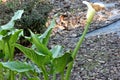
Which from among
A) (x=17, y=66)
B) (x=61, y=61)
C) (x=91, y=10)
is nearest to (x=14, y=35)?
(x=17, y=66)

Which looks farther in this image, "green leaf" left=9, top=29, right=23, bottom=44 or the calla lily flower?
"green leaf" left=9, top=29, right=23, bottom=44

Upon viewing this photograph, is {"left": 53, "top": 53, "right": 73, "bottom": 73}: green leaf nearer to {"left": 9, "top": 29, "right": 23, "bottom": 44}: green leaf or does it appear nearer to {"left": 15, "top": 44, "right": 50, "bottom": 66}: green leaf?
{"left": 15, "top": 44, "right": 50, "bottom": 66}: green leaf

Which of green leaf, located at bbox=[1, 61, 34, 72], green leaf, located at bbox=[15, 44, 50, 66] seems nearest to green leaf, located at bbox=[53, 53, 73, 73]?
green leaf, located at bbox=[15, 44, 50, 66]

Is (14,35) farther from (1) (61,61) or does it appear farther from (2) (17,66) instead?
(1) (61,61)

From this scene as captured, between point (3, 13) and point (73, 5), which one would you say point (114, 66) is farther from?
point (73, 5)

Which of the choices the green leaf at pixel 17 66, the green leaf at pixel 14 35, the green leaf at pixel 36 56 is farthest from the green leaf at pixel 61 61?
the green leaf at pixel 14 35

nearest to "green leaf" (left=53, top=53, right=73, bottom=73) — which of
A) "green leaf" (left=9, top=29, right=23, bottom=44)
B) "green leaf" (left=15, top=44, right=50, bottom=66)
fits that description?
"green leaf" (left=15, top=44, right=50, bottom=66)

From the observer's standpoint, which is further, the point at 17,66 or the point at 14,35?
the point at 14,35

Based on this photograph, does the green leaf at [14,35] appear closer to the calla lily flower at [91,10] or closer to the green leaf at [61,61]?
the green leaf at [61,61]

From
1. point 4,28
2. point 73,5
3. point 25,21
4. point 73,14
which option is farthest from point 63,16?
point 4,28

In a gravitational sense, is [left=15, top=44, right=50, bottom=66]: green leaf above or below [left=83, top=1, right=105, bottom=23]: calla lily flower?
below

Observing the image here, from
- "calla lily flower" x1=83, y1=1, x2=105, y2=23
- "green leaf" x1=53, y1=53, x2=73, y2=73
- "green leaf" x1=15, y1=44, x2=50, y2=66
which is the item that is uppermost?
"calla lily flower" x1=83, y1=1, x2=105, y2=23

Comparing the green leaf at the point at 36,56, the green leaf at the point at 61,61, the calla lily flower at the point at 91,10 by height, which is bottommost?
the green leaf at the point at 61,61
